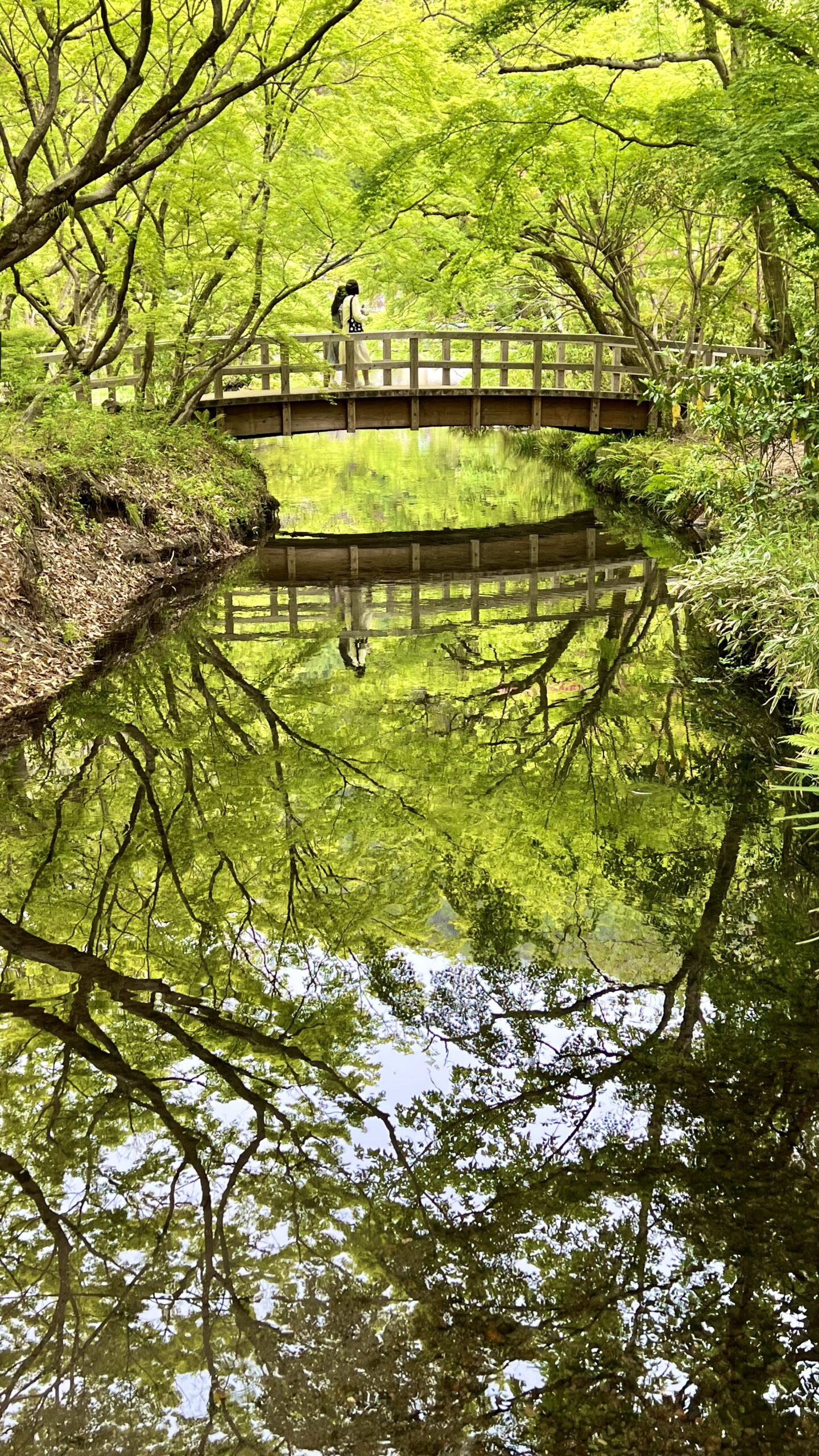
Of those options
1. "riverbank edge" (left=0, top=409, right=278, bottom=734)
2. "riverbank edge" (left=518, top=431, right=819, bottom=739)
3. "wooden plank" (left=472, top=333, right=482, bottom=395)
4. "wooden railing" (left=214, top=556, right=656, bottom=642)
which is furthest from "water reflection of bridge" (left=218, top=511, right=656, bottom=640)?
"wooden plank" (left=472, top=333, right=482, bottom=395)

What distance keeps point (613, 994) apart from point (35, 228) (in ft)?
16.9

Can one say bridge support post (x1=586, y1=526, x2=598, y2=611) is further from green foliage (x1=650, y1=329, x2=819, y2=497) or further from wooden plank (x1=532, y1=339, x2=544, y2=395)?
wooden plank (x1=532, y1=339, x2=544, y2=395)

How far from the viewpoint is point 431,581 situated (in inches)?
557

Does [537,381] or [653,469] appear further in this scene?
[537,381]

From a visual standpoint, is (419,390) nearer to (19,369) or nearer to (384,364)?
(384,364)

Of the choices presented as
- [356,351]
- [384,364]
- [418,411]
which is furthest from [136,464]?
[418,411]

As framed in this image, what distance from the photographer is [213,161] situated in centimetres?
1223

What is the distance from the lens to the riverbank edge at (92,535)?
8.60m

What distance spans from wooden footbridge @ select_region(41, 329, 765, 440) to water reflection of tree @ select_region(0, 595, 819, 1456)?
12.7m

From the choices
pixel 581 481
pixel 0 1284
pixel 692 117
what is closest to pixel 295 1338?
pixel 0 1284

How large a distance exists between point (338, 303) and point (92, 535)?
1107 centimetres

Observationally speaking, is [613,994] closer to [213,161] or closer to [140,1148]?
[140,1148]

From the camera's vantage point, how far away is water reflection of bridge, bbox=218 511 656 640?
38.8 feet

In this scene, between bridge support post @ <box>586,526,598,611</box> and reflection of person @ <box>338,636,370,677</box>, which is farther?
bridge support post @ <box>586,526,598,611</box>
